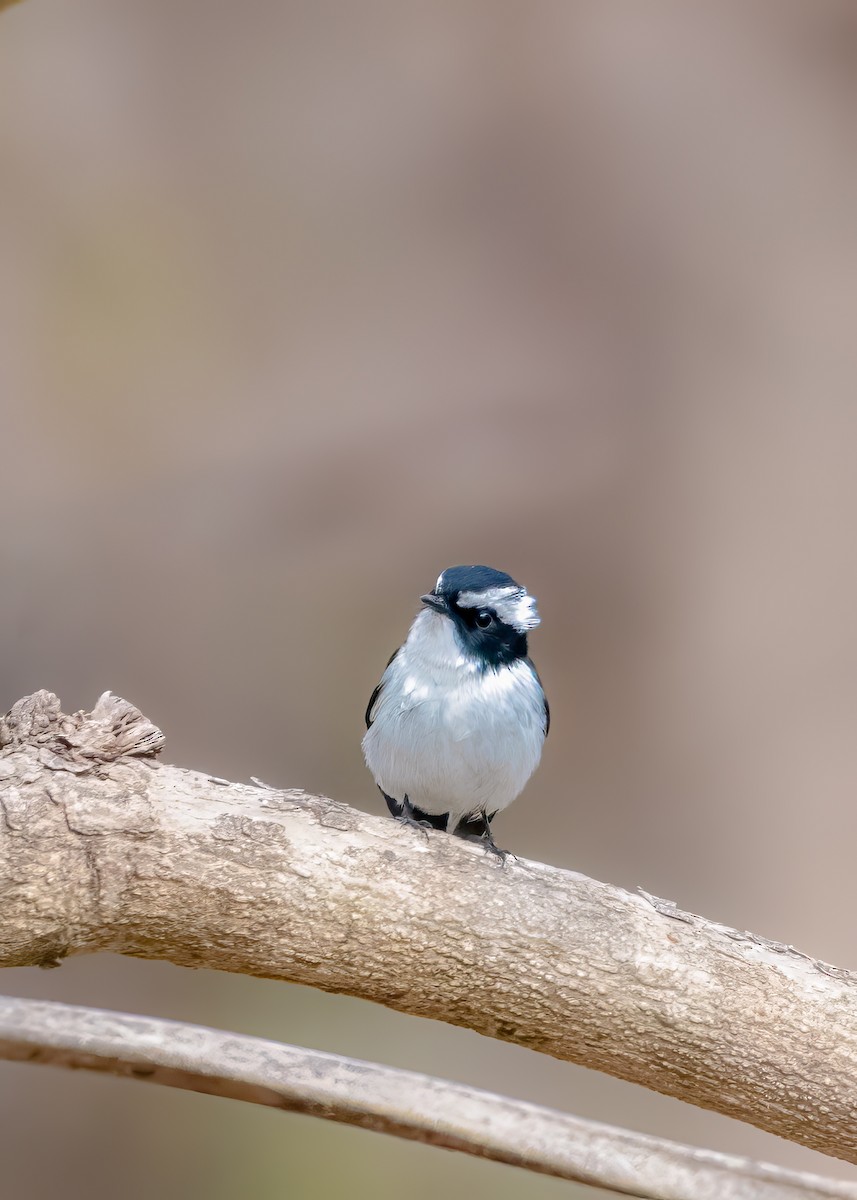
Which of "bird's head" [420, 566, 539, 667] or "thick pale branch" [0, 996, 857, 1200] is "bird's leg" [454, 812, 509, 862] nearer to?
"bird's head" [420, 566, 539, 667]

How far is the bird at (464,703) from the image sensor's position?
139 inches

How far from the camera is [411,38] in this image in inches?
276

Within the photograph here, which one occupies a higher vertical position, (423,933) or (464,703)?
(464,703)

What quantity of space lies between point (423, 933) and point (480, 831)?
71.3 inches

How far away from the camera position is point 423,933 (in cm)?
275

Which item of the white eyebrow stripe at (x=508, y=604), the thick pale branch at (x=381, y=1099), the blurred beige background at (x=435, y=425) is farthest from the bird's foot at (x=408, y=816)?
the blurred beige background at (x=435, y=425)

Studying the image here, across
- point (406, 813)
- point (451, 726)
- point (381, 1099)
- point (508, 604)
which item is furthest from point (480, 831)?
point (381, 1099)

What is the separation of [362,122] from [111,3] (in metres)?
1.68

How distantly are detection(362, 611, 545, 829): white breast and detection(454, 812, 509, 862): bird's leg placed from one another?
165mm

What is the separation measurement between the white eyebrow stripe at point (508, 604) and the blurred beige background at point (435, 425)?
3288 mm

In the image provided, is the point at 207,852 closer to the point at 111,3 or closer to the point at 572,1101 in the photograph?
the point at 572,1101

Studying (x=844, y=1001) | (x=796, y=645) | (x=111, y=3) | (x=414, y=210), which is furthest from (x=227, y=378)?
(x=844, y=1001)

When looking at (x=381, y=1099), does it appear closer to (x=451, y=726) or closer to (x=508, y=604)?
(x=451, y=726)

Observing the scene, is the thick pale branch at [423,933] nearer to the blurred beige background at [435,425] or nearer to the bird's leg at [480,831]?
the bird's leg at [480,831]
